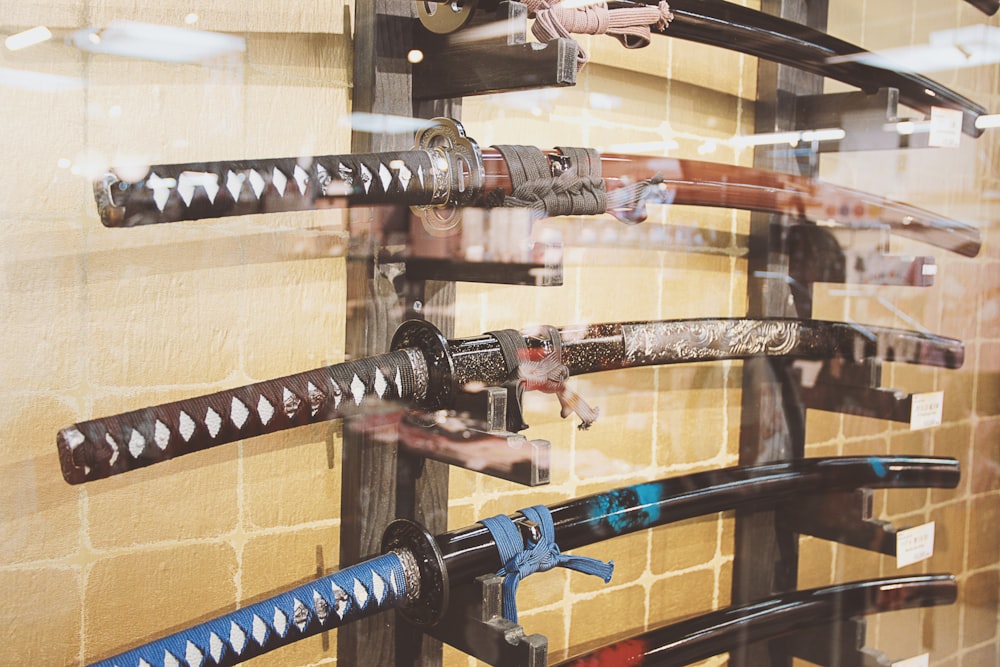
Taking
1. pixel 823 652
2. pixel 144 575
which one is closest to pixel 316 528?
pixel 144 575

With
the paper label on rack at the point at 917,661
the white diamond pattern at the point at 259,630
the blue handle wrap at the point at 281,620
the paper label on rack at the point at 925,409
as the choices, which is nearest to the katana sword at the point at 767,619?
the paper label on rack at the point at 917,661

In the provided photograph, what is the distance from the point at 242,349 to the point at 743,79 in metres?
1.06

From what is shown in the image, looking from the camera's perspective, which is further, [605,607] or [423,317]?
[605,607]

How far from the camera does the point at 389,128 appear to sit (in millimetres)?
1145

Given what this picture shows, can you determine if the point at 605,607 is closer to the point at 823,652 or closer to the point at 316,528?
the point at 823,652

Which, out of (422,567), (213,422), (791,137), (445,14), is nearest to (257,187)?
(213,422)

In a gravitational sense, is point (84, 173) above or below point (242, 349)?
above

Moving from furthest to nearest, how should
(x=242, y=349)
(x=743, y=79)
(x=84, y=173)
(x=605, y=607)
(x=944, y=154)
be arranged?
(x=944, y=154)
(x=743, y=79)
(x=605, y=607)
(x=242, y=349)
(x=84, y=173)

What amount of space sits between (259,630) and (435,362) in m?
0.34

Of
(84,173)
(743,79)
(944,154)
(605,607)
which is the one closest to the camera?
(84,173)

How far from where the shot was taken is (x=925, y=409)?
1.69m

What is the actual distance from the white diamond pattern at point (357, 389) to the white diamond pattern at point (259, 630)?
0.24 m

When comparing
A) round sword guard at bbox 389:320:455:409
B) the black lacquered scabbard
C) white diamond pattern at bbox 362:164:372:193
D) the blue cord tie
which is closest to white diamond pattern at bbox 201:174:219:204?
white diamond pattern at bbox 362:164:372:193

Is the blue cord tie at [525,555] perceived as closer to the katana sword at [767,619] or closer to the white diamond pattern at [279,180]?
the katana sword at [767,619]
